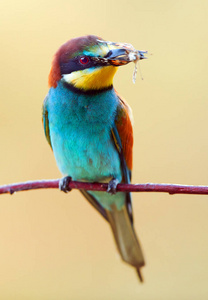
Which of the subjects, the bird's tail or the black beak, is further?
the bird's tail

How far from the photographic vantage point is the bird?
6.25 ft

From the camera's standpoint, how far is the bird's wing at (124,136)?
7.23 feet

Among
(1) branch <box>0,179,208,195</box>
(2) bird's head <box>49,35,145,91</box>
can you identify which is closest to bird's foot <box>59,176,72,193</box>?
(1) branch <box>0,179,208,195</box>

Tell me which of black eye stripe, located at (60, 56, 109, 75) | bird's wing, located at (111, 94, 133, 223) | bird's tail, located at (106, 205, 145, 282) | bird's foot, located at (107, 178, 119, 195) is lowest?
bird's tail, located at (106, 205, 145, 282)

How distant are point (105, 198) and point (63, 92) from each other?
729 mm

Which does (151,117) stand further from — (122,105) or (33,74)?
(122,105)

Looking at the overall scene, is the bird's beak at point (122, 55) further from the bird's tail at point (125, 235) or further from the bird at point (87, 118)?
the bird's tail at point (125, 235)

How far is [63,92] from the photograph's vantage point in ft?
6.89

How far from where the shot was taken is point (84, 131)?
2.14 metres

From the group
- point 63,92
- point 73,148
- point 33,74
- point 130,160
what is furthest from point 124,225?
point 33,74

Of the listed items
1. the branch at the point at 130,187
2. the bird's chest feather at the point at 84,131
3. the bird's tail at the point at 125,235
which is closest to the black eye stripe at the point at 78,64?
the bird's chest feather at the point at 84,131

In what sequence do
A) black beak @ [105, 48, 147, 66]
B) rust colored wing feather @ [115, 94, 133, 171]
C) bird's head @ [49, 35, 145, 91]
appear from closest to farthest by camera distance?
1. black beak @ [105, 48, 147, 66]
2. bird's head @ [49, 35, 145, 91]
3. rust colored wing feather @ [115, 94, 133, 171]

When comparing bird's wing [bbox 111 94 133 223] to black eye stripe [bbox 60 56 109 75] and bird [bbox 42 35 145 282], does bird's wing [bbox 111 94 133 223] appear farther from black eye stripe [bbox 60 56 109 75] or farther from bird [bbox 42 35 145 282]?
black eye stripe [bbox 60 56 109 75]

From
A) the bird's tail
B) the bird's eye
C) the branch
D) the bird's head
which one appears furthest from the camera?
the bird's tail
